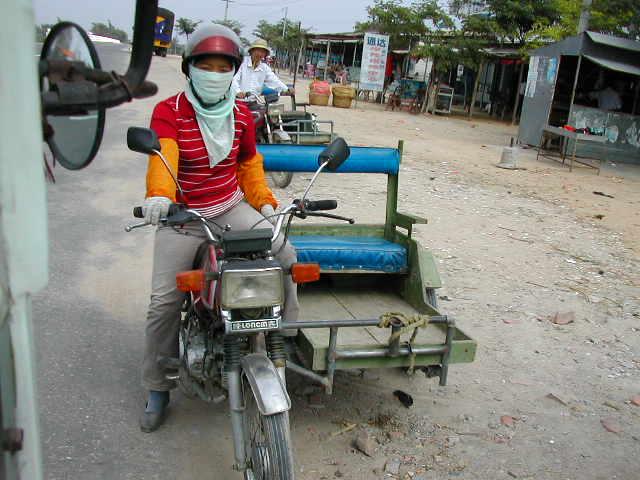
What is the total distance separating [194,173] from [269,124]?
6188 millimetres

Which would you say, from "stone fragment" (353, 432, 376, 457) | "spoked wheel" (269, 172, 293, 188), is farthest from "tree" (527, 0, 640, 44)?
"stone fragment" (353, 432, 376, 457)

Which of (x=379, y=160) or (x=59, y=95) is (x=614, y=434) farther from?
(x=59, y=95)

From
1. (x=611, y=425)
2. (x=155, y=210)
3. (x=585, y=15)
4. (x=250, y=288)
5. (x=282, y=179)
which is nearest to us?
(x=250, y=288)

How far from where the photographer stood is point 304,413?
368 centimetres

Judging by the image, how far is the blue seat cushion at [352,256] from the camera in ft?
13.6

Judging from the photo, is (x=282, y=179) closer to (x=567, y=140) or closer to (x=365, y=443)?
(x=365, y=443)

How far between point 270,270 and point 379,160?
2.23 metres

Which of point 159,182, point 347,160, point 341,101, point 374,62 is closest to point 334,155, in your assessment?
point 159,182

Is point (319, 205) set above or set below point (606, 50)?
below

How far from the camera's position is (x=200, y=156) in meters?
3.27

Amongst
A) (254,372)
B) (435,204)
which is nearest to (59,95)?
(254,372)

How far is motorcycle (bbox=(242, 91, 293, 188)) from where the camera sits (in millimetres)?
8750

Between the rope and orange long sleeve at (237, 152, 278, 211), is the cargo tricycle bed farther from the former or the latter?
orange long sleeve at (237, 152, 278, 211)

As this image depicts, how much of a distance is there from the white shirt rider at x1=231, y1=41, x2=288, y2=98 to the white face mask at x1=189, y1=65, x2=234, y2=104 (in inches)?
223
